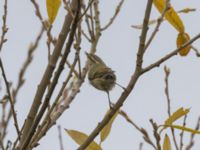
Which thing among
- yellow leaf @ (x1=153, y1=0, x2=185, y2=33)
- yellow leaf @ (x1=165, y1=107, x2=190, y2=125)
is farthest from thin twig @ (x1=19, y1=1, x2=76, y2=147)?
yellow leaf @ (x1=165, y1=107, x2=190, y2=125)

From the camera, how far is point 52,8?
1642mm

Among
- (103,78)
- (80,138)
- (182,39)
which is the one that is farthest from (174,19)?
(80,138)

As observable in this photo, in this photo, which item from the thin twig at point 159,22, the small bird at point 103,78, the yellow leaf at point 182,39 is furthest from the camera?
the small bird at point 103,78

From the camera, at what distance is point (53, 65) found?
5.26 ft

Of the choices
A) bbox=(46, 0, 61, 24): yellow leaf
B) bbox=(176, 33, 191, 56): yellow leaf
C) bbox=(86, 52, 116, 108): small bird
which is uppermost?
bbox=(46, 0, 61, 24): yellow leaf

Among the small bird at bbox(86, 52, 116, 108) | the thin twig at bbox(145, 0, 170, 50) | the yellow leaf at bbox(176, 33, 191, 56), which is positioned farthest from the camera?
the small bird at bbox(86, 52, 116, 108)

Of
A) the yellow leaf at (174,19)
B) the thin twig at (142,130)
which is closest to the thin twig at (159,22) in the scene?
the yellow leaf at (174,19)

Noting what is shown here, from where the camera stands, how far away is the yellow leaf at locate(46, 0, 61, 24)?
5.32 feet

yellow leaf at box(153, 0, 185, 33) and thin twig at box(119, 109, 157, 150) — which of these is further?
thin twig at box(119, 109, 157, 150)

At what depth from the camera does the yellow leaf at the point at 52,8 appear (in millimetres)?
1623

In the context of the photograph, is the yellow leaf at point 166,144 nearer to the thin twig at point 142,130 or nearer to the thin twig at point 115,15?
Answer: the thin twig at point 142,130

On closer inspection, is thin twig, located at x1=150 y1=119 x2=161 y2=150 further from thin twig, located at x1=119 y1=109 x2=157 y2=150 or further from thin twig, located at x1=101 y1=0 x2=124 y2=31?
thin twig, located at x1=101 y1=0 x2=124 y2=31

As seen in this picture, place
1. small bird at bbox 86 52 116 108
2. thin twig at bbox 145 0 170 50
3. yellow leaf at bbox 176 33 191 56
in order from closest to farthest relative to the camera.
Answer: thin twig at bbox 145 0 170 50
yellow leaf at bbox 176 33 191 56
small bird at bbox 86 52 116 108

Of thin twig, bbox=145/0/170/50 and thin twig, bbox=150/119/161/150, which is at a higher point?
thin twig, bbox=145/0/170/50
